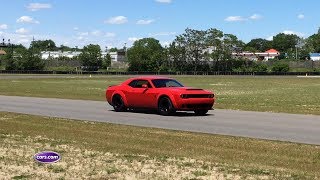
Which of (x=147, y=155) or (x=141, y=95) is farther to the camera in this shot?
(x=141, y=95)

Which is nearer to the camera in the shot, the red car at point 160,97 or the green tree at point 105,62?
the red car at point 160,97

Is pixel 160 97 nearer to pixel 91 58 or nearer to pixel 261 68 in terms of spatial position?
pixel 261 68

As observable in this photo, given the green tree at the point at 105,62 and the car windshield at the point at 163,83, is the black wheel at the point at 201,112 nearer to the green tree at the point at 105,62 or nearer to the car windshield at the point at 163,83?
the car windshield at the point at 163,83

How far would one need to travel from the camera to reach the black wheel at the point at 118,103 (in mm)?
20688

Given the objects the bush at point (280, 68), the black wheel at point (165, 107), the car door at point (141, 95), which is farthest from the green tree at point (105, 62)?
the black wheel at point (165, 107)

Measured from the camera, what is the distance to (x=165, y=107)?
19.0m

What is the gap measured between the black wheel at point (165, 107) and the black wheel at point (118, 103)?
2.02 metres

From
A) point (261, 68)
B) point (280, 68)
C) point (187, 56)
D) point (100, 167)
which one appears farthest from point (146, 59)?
point (100, 167)

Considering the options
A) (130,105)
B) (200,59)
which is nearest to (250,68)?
(200,59)

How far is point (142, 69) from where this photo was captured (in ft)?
424

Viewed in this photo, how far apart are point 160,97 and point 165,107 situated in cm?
44

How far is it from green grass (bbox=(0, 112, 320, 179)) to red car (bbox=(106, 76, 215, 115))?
12.8 ft

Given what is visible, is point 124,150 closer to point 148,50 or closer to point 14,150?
point 14,150

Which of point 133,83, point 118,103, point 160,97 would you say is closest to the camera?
point 160,97
